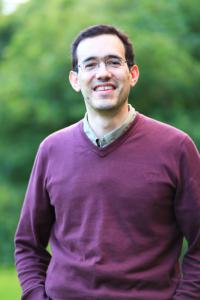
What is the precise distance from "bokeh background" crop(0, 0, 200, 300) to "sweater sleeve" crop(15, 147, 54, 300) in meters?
9.81

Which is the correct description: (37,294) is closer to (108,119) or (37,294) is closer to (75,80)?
(108,119)

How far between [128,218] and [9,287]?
6.68 metres

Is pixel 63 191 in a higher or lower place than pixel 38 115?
higher

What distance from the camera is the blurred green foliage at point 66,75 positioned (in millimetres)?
13766

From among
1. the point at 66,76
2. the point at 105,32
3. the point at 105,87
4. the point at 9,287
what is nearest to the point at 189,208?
the point at 105,87

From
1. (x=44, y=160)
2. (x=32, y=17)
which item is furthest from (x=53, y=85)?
(x=44, y=160)

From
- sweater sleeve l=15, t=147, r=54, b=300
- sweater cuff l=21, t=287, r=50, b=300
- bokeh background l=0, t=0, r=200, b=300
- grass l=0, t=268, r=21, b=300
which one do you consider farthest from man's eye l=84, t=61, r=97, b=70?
bokeh background l=0, t=0, r=200, b=300

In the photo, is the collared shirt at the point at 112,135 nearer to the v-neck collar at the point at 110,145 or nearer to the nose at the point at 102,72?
the v-neck collar at the point at 110,145

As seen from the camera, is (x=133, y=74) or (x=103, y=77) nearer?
(x=103, y=77)

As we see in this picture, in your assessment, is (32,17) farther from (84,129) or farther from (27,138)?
(84,129)

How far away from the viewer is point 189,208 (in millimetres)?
2887

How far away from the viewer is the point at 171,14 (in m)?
14.7

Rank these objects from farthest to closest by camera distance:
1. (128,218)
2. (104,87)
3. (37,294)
A: (37,294), (104,87), (128,218)

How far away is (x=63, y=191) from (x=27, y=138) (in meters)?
12.0
